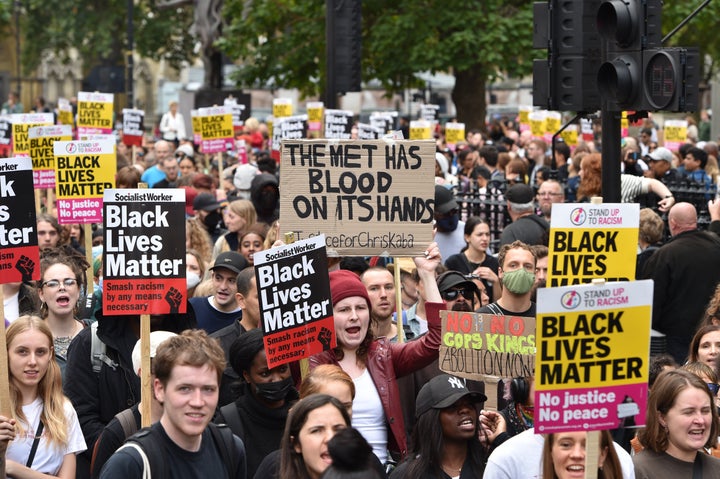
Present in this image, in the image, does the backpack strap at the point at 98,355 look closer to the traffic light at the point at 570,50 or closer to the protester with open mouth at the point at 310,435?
the protester with open mouth at the point at 310,435

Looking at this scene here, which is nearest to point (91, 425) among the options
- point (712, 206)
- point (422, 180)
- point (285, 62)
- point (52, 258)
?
point (52, 258)

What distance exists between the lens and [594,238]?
6.97 meters

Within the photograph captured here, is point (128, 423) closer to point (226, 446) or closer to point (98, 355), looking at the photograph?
point (226, 446)

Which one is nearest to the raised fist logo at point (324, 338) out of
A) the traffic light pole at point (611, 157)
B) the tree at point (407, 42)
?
the traffic light pole at point (611, 157)

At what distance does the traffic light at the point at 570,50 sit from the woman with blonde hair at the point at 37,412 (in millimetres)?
4620

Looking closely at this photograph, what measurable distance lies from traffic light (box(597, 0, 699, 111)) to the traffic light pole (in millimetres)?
156

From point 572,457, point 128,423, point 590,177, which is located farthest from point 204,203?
point 572,457

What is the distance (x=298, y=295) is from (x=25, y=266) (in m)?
1.48

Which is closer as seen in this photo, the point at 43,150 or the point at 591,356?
the point at 591,356

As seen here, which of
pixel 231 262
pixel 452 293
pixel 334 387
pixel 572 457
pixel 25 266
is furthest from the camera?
pixel 231 262

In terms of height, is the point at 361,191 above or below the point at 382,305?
above

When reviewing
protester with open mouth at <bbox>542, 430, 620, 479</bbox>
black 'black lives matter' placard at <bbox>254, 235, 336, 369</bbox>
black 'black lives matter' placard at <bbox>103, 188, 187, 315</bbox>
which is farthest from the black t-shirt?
black 'black lives matter' placard at <bbox>103, 188, 187, 315</bbox>

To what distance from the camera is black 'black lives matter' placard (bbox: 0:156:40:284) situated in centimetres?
744

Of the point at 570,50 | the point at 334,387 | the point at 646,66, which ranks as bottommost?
the point at 334,387
